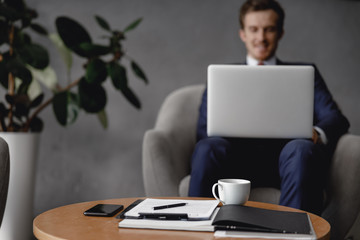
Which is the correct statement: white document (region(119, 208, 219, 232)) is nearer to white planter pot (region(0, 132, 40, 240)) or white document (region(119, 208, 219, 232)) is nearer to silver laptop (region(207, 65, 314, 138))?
silver laptop (region(207, 65, 314, 138))

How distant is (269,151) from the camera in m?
1.75

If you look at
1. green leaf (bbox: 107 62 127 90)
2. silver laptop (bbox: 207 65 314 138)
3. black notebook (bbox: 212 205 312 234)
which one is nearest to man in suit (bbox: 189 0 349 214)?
silver laptop (bbox: 207 65 314 138)

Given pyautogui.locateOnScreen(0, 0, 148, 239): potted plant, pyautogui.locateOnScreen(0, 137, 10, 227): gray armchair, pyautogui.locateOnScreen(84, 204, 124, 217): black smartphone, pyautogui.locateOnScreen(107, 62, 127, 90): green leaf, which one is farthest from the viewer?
pyautogui.locateOnScreen(107, 62, 127, 90): green leaf

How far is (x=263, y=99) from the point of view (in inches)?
55.7

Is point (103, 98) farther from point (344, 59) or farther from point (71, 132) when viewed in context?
point (344, 59)

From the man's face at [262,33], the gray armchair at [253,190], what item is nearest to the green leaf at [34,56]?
the gray armchair at [253,190]

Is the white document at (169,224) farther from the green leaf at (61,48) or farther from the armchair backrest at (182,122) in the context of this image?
the green leaf at (61,48)

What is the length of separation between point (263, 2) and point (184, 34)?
63 cm

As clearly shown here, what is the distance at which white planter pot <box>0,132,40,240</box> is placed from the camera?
1.88 m

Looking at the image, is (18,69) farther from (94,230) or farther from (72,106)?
(94,230)

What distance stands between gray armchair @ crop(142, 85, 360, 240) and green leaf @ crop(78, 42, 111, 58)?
451 millimetres

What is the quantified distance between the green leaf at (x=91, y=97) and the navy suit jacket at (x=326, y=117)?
0.49 m

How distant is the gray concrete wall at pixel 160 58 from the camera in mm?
2564

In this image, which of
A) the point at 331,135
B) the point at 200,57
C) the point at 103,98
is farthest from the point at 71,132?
the point at 331,135
